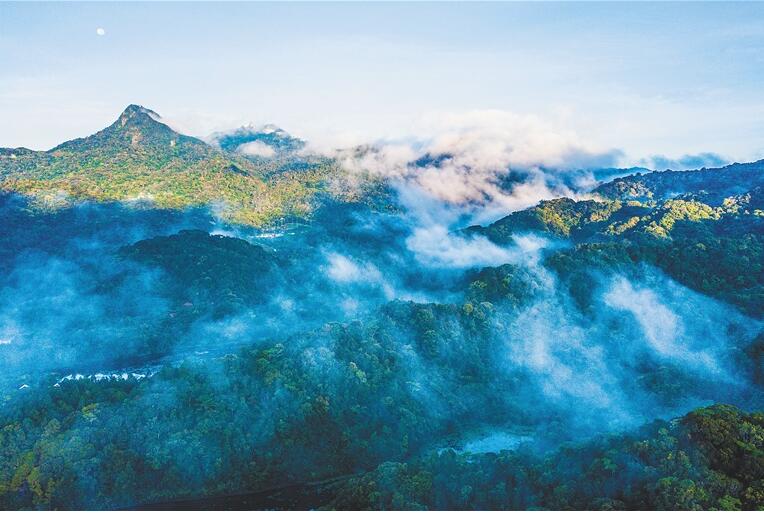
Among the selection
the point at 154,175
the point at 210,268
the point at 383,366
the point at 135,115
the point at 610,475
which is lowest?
the point at 383,366

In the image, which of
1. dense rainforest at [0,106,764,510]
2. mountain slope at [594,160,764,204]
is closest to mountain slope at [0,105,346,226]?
dense rainforest at [0,106,764,510]

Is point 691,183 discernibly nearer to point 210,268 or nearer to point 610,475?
point 210,268

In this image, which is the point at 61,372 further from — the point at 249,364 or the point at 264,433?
the point at 264,433

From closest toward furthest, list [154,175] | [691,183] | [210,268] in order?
[210,268] → [691,183] → [154,175]

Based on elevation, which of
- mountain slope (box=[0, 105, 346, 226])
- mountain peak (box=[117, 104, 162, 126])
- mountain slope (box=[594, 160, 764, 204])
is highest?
mountain peak (box=[117, 104, 162, 126])

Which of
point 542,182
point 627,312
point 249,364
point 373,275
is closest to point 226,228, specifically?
point 373,275

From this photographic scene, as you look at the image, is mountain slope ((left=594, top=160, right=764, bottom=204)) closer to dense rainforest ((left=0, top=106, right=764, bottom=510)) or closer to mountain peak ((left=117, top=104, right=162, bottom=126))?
dense rainforest ((left=0, top=106, right=764, bottom=510))

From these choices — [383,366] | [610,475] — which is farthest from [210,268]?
[610,475]

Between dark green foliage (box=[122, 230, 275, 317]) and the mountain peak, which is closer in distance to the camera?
dark green foliage (box=[122, 230, 275, 317])

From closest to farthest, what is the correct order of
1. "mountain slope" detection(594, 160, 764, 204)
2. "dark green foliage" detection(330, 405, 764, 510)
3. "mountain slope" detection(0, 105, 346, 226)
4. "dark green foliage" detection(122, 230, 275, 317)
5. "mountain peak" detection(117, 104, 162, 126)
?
"dark green foliage" detection(330, 405, 764, 510) < "dark green foliage" detection(122, 230, 275, 317) < "mountain slope" detection(594, 160, 764, 204) < "mountain slope" detection(0, 105, 346, 226) < "mountain peak" detection(117, 104, 162, 126)
